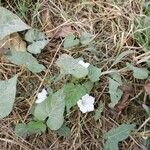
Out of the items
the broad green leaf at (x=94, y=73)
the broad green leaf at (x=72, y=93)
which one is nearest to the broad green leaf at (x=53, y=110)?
the broad green leaf at (x=72, y=93)

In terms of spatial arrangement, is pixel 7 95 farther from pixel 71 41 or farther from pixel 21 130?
pixel 71 41

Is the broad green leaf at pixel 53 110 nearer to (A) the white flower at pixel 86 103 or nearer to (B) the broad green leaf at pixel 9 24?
(A) the white flower at pixel 86 103

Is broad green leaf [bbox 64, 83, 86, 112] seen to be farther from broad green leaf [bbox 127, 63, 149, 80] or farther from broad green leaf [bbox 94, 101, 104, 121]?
broad green leaf [bbox 127, 63, 149, 80]

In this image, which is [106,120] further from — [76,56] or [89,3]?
[89,3]

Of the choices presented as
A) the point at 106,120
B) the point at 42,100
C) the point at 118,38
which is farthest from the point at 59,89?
the point at 118,38

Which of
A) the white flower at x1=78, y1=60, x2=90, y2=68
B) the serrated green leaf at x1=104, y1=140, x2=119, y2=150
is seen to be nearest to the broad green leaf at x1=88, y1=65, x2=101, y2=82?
the white flower at x1=78, y1=60, x2=90, y2=68

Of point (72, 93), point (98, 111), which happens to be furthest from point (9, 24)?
point (98, 111)
